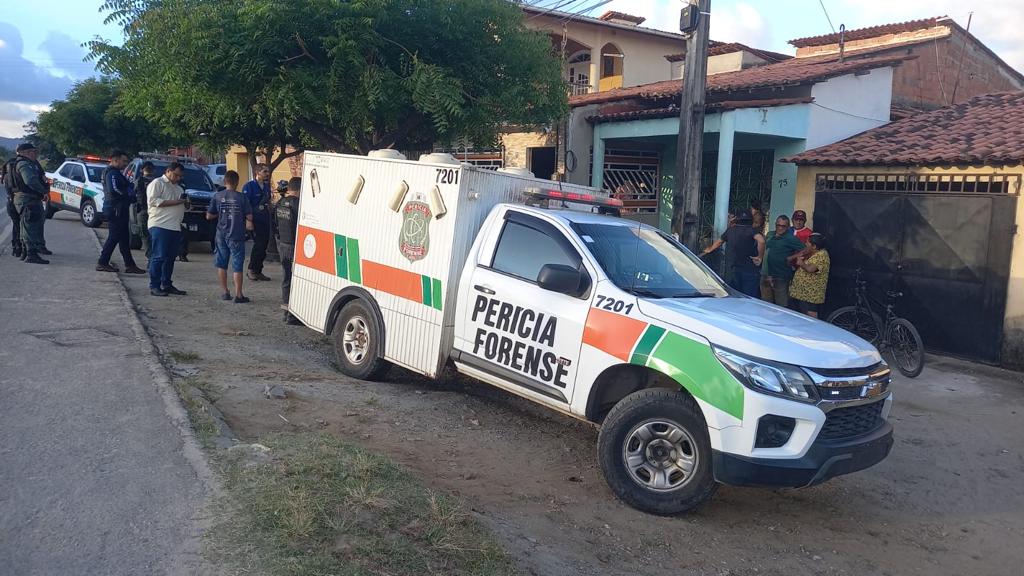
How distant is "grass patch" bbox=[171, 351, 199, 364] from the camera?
6938 millimetres

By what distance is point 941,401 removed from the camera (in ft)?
26.8

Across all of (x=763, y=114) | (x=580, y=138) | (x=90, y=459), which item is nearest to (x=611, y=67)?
(x=580, y=138)

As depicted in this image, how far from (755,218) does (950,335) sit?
296 cm

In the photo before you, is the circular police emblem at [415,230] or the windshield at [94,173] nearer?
the circular police emblem at [415,230]

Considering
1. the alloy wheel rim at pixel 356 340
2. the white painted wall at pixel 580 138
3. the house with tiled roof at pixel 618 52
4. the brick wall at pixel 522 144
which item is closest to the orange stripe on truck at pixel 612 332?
the alloy wheel rim at pixel 356 340

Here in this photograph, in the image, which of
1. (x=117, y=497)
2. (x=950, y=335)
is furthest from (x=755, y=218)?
(x=117, y=497)

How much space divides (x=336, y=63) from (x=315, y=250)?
8.76 ft

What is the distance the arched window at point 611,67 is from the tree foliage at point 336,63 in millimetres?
13511

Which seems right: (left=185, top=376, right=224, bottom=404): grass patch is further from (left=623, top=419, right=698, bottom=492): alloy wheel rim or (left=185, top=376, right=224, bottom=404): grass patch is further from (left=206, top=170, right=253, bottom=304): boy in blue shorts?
(left=206, top=170, right=253, bottom=304): boy in blue shorts

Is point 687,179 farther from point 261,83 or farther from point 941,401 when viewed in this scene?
point 261,83

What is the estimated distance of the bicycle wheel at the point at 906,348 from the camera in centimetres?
895

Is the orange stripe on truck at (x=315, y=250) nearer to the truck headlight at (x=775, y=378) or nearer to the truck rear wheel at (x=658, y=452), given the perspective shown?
the truck rear wheel at (x=658, y=452)

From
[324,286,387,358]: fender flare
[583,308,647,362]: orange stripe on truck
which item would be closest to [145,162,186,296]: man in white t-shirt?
[324,286,387,358]: fender flare

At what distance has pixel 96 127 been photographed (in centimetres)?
3044
